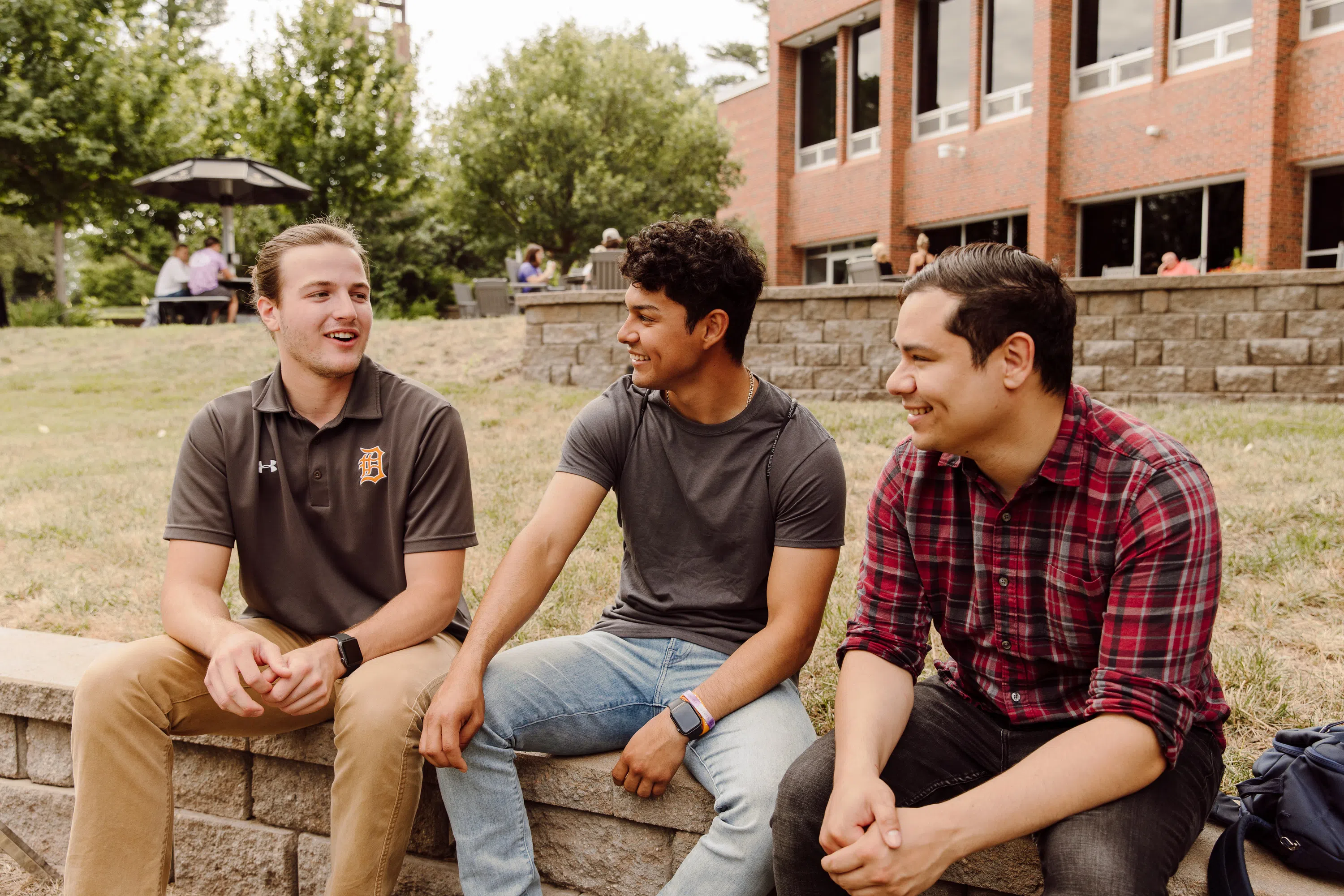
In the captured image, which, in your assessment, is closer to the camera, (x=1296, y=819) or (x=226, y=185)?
(x=1296, y=819)

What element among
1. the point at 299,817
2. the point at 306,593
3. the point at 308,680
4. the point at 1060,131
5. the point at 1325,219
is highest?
the point at 1060,131

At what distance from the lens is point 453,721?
2344mm

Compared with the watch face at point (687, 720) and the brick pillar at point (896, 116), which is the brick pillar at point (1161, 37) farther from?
the watch face at point (687, 720)

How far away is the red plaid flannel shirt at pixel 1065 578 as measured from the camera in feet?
6.31

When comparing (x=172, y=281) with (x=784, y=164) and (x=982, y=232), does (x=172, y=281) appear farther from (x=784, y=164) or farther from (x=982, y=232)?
(x=982, y=232)

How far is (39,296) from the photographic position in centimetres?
4175

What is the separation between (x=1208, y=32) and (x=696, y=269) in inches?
652

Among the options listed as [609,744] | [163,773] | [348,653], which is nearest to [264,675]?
[348,653]

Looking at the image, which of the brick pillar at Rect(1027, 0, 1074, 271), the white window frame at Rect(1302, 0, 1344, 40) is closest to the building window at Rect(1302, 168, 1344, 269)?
the white window frame at Rect(1302, 0, 1344, 40)

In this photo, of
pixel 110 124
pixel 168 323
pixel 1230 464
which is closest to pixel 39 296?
pixel 110 124

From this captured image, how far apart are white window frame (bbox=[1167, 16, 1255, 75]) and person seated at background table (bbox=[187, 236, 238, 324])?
1487 cm

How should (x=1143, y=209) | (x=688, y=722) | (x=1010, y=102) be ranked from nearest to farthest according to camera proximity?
(x=688, y=722) < (x=1143, y=209) < (x=1010, y=102)

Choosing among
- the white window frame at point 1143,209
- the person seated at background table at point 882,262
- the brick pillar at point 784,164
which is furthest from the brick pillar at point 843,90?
the person seated at background table at point 882,262

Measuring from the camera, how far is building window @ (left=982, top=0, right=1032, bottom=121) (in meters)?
19.1
